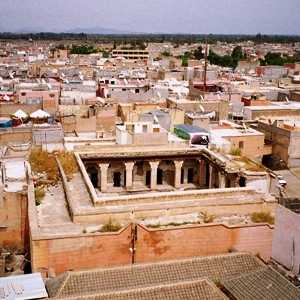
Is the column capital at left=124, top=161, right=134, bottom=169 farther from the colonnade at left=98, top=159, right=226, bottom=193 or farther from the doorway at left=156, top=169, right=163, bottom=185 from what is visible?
the doorway at left=156, top=169, right=163, bottom=185

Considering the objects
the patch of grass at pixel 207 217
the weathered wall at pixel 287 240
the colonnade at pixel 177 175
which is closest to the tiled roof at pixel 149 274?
the weathered wall at pixel 287 240

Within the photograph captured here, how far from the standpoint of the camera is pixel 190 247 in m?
17.3

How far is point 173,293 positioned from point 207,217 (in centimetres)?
593

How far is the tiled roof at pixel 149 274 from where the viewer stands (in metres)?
13.4

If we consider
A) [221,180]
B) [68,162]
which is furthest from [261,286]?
[68,162]

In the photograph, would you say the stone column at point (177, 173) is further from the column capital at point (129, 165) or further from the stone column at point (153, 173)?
the column capital at point (129, 165)

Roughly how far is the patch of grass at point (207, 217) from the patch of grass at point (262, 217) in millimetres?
1512

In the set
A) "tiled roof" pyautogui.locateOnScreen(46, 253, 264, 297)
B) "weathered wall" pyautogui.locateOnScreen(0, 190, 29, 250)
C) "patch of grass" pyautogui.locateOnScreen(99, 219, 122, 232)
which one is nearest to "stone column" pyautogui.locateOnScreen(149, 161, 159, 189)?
"weathered wall" pyautogui.locateOnScreen(0, 190, 29, 250)

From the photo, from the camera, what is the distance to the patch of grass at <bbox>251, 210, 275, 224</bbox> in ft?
60.5

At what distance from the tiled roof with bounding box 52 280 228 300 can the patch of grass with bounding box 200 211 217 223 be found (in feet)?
16.8

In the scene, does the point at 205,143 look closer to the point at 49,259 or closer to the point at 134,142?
the point at 134,142

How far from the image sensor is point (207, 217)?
720 inches

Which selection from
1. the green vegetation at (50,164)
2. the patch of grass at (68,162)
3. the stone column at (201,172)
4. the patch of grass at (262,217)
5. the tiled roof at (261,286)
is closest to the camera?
the tiled roof at (261,286)

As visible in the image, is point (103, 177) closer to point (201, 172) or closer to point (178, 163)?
point (178, 163)
